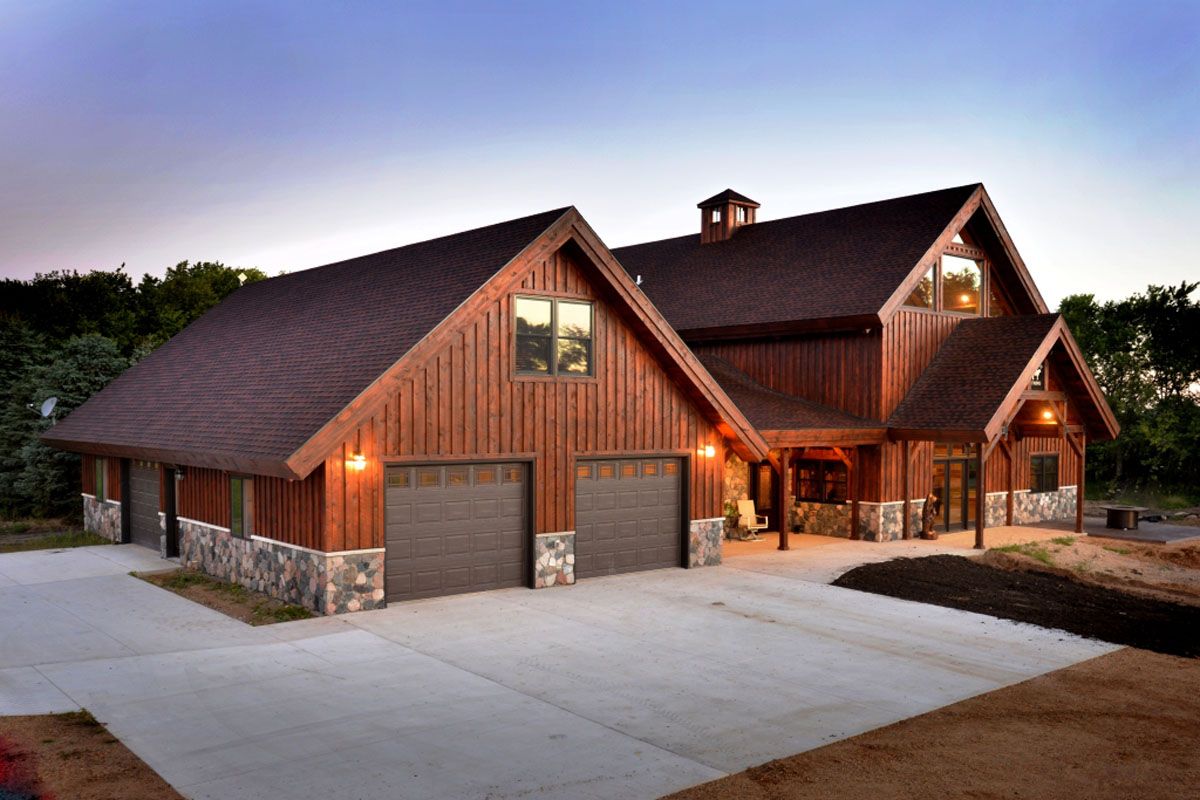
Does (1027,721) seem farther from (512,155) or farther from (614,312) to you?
(512,155)

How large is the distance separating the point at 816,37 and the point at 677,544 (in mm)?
12649

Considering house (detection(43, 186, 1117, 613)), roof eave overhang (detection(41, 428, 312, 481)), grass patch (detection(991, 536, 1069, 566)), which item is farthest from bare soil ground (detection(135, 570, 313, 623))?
grass patch (detection(991, 536, 1069, 566))

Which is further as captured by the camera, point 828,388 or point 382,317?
point 828,388

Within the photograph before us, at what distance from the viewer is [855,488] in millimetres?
21781

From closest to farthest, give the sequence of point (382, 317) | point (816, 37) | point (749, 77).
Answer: point (382, 317)
point (816, 37)
point (749, 77)

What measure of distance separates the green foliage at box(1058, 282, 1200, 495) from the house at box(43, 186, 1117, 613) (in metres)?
11.2

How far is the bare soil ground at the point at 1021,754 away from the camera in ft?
22.6

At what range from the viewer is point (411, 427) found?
1359 cm

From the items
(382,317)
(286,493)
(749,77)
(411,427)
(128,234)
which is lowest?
(286,493)

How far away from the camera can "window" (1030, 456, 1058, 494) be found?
2580cm

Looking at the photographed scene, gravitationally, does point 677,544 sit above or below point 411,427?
below

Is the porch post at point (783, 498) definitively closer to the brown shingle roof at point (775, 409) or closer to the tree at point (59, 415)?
the brown shingle roof at point (775, 409)

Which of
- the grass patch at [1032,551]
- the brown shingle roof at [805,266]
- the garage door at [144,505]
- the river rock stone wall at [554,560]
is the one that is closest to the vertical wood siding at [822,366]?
the brown shingle roof at [805,266]

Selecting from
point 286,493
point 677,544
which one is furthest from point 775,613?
point 286,493
